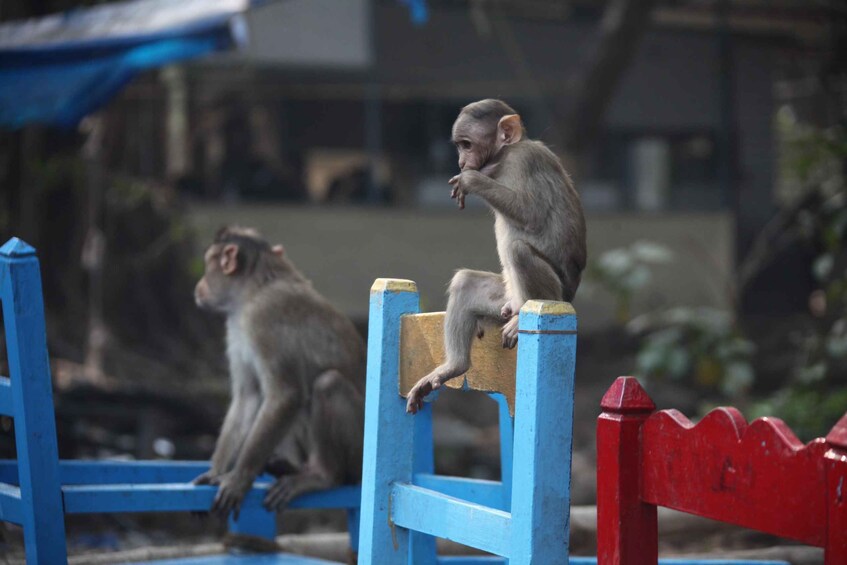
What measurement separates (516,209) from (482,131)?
252 mm

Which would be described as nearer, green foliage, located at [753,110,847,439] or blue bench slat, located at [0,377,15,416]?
blue bench slat, located at [0,377,15,416]

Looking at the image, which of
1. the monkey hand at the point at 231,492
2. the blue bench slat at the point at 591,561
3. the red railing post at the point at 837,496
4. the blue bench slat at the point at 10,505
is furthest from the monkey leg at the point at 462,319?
the monkey hand at the point at 231,492

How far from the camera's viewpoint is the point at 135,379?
385 inches

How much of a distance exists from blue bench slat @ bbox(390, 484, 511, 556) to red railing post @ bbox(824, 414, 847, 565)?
68 cm

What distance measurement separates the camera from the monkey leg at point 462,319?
272 centimetres

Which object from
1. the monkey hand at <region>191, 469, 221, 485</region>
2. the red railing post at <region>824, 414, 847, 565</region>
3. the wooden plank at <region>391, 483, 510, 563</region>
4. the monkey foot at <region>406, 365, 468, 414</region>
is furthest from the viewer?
the monkey hand at <region>191, 469, 221, 485</region>

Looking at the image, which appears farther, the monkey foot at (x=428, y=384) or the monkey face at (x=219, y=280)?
the monkey face at (x=219, y=280)

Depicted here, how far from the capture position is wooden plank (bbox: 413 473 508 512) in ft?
11.8

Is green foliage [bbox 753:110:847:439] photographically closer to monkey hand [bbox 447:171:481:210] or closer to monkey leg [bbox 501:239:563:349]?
monkey leg [bbox 501:239:563:349]

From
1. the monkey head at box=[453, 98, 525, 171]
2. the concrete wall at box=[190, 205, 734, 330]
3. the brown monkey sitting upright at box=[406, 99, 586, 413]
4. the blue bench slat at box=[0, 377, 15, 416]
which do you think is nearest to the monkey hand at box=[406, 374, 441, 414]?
the brown monkey sitting upright at box=[406, 99, 586, 413]

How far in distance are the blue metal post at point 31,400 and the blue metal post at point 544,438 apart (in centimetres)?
143

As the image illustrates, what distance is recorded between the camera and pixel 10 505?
3.11 m

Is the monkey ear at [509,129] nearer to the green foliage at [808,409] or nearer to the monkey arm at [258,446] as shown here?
the monkey arm at [258,446]

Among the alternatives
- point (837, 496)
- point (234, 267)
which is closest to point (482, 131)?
point (837, 496)
